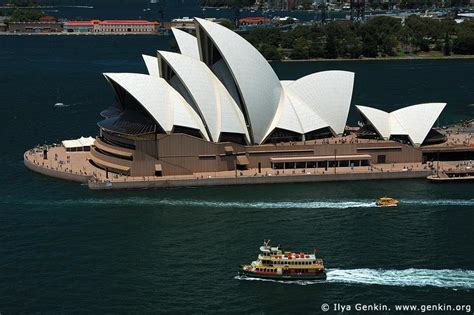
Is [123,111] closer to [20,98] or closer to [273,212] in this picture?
[273,212]

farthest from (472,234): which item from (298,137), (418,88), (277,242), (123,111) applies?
(418,88)

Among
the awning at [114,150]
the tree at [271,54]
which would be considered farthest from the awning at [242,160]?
the tree at [271,54]

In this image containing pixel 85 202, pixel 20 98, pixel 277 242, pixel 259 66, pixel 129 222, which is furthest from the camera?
pixel 20 98

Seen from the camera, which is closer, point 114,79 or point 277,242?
point 277,242

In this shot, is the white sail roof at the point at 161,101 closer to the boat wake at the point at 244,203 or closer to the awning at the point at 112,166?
the awning at the point at 112,166

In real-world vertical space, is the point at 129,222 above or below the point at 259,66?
Result: below

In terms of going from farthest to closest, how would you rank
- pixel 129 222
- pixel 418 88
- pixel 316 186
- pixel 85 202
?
pixel 418 88, pixel 316 186, pixel 85 202, pixel 129 222

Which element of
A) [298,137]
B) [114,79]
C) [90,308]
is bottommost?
[90,308]
